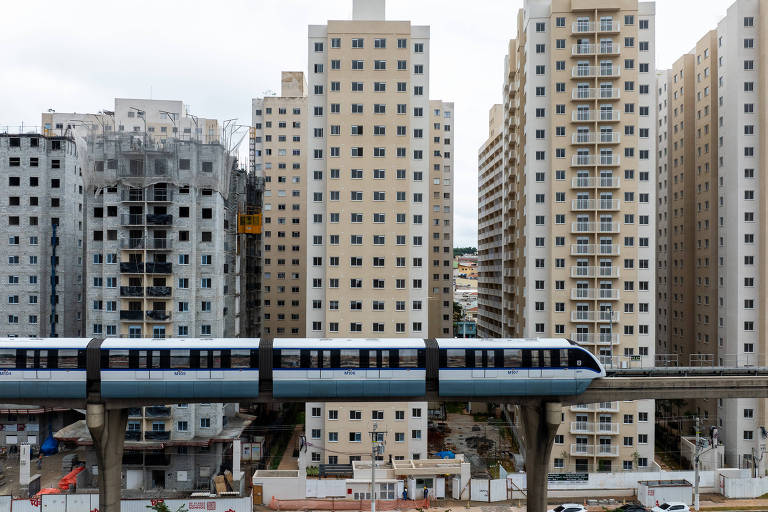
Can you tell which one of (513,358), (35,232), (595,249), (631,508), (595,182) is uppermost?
(595,182)

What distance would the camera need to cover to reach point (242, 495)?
45.2 meters

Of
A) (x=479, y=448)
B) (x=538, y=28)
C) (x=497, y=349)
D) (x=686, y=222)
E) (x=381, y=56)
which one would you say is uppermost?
(x=538, y=28)

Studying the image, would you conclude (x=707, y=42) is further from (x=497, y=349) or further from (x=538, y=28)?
(x=497, y=349)

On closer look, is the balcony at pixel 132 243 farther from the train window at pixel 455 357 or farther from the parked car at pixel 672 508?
the parked car at pixel 672 508

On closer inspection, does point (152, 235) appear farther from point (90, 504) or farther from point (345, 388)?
point (345, 388)

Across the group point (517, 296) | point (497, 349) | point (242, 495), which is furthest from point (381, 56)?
point (242, 495)

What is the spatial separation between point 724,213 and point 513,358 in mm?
41944

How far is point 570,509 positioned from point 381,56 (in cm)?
4424

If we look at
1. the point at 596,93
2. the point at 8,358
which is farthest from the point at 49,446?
the point at 596,93

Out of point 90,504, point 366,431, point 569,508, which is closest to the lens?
point 569,508

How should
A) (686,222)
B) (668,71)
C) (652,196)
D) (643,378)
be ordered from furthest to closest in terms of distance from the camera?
(668,71)
(686,222)
(652,196)
(643,378)

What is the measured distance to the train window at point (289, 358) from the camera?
34844 millimetres

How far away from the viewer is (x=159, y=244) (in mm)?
53688

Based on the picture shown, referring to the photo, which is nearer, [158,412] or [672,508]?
[672,508]
